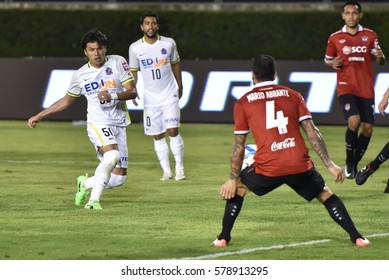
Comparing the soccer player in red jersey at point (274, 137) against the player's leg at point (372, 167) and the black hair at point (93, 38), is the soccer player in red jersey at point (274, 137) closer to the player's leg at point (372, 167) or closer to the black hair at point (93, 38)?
the black hair at point (93, 38)

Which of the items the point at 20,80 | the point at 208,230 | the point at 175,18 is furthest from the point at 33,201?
the point at 175,18

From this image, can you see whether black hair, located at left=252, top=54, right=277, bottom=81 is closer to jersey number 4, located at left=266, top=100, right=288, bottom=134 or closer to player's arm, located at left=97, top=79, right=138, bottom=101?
jersey number 4, located at left=266, top=100, right=288, bottom=134

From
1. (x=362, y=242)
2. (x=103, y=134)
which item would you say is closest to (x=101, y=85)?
(x=103, y=134)

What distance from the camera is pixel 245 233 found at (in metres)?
12.6

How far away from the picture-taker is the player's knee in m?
14.6

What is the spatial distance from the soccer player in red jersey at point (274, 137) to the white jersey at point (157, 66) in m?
6.94

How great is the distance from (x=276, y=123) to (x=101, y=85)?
4.02m

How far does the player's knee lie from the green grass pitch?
49 centimetres

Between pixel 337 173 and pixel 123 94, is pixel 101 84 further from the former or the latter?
pixel 337 173

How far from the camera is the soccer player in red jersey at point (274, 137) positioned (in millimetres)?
11383

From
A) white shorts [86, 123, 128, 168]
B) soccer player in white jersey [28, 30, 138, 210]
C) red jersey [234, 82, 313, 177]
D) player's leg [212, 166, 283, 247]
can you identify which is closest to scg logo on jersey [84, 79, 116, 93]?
soccer player in white jersey [28, 30, 138, 210]

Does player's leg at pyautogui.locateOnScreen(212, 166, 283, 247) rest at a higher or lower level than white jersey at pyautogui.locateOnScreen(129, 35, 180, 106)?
higher
